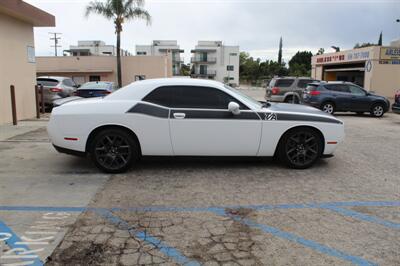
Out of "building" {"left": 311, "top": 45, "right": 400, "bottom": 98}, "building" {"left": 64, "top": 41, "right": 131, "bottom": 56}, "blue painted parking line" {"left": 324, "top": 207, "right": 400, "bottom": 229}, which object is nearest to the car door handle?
"blue painted parking line" {"left": 324, "top": 207, "right": 400, "bottom": 229}

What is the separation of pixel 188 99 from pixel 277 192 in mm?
2127

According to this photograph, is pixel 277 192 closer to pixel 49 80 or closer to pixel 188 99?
pixel 188 99

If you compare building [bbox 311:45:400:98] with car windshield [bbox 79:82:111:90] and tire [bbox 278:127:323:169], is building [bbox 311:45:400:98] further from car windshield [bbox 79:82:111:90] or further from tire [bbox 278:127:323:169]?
tire [bbox 278:127:323:169]

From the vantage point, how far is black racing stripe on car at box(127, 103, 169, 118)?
5895mm

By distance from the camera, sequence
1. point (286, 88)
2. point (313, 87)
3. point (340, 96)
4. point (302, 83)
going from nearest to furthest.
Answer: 1. point (340, 96)
2. point (313, 87)
3. point (286, 88)
4. point (302, 83)

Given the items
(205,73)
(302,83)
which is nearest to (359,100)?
(302,83)

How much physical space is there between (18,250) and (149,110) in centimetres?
302

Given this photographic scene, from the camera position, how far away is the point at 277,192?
5.13 metres

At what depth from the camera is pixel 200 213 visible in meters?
4.36

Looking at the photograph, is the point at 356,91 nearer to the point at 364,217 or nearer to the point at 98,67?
the point at 364,217

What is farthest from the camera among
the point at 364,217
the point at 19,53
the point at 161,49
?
the point at 161,49

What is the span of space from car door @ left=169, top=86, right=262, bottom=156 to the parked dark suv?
10.7m

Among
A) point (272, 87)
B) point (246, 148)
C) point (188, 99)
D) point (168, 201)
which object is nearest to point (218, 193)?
point (168, 201)

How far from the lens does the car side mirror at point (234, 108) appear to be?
5.90 meters
